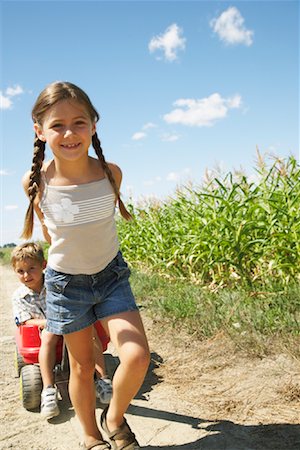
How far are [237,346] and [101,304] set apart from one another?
140 cm

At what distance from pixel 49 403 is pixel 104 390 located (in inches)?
12.6

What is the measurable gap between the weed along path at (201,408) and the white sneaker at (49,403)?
0.07m

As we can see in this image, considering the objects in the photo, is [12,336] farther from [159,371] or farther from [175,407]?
[175,407]

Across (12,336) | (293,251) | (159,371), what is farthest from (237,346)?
(12,336)

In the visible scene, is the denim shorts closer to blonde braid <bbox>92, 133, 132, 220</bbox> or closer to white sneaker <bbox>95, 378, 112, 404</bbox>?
blonde braid <bbox>92, 133, 132, 220</bbox>

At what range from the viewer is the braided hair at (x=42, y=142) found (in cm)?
218

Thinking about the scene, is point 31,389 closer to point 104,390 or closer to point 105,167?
point 104,390

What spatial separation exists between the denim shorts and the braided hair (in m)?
0.33

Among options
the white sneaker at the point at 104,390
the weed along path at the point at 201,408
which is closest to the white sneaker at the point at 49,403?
the weed along path at the point at 201,408

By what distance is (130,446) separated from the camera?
218 centimetres

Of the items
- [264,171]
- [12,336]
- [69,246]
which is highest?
[264,171]

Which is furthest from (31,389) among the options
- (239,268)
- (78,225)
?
(239,268)

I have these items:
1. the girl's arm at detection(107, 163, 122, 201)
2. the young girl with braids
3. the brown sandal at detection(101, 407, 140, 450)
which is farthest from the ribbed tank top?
the brown sandal at detection(101, 407, 140, 450)

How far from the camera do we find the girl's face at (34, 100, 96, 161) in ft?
7.06
